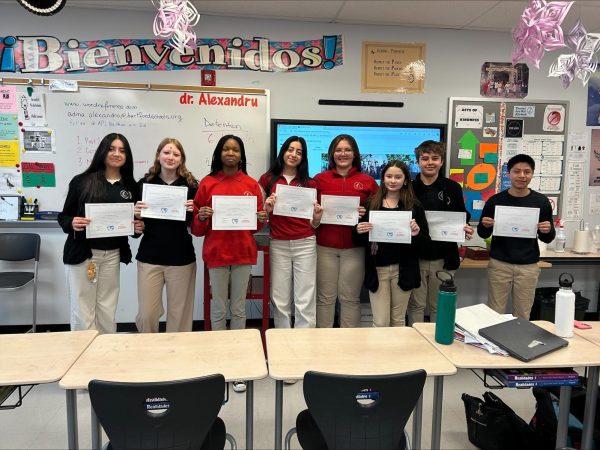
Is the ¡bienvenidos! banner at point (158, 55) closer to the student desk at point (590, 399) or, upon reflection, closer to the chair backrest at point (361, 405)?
the student desk at point (590, 399)

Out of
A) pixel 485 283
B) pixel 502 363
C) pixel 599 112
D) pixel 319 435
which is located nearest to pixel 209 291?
pixel 319 435

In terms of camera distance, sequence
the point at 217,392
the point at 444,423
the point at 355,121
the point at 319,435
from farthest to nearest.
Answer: the point at 355,121 < the point at 444,423 < the point at 319,435 < the point at 217,392

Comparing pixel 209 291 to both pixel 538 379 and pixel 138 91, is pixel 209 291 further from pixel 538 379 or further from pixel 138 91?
pixel 538 379

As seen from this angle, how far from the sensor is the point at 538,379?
1644 mm

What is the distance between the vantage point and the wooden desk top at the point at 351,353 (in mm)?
1562

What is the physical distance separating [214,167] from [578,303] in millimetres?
3415

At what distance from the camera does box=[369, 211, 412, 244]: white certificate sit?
8.52ft

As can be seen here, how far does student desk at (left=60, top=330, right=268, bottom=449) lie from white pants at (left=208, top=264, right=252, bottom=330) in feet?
2.96

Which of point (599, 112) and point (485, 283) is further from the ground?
point (599, 112)

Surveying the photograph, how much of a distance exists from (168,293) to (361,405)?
1.81 meters

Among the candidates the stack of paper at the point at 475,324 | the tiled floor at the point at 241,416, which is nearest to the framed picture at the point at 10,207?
the tiled floor at the point at 241,416

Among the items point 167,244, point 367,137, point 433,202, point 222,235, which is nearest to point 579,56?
point 433,202

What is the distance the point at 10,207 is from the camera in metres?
3.58

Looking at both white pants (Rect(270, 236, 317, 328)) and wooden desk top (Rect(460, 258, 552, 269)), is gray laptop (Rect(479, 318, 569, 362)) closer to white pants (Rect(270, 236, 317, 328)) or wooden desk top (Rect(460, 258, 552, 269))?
white pants (Rect(270, 236, 317, 328))
